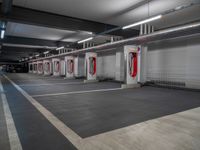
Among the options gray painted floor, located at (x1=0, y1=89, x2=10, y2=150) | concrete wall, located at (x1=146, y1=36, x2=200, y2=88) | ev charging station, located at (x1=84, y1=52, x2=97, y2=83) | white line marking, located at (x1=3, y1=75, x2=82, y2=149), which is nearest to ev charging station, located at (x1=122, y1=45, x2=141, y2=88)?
concrete wall, located at (x1=146, y1=36, x2=200, y2=88)

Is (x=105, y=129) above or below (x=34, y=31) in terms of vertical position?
below

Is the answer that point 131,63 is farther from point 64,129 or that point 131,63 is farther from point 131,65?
point 64,129

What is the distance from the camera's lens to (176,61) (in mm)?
9656

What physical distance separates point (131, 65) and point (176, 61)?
2864 mm

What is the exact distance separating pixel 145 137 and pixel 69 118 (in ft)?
6.21

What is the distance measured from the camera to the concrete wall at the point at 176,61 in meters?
8.52

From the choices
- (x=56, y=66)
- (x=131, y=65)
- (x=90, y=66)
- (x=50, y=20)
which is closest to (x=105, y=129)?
(x=50, y=20)

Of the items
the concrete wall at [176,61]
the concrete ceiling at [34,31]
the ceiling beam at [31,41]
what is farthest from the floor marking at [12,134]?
the ceiling beam at [31,41]

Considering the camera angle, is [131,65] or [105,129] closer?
[105,129]

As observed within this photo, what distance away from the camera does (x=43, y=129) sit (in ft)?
10.0

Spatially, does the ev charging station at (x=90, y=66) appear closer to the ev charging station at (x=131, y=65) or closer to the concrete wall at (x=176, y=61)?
the ev charging station at (x=131, y=65)

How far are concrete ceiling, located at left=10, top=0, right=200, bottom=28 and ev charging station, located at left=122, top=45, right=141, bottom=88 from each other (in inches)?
86.6

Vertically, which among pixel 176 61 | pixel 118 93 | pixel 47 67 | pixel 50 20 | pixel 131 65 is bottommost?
pixel 118 93

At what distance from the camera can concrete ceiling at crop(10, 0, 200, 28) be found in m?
5.80
